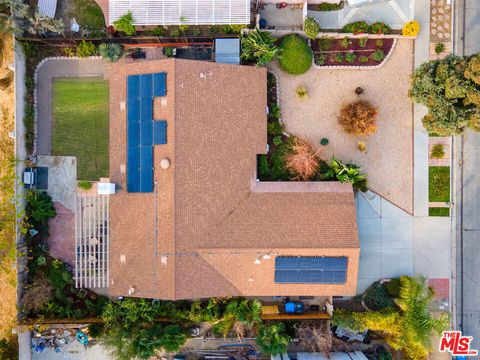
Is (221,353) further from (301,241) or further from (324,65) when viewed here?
(324,65)

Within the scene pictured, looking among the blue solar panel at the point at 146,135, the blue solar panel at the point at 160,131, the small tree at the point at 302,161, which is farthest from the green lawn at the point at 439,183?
the blue solar panel at the point at 146,135

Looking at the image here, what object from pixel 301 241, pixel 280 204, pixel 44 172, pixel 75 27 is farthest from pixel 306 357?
pixel 75 27

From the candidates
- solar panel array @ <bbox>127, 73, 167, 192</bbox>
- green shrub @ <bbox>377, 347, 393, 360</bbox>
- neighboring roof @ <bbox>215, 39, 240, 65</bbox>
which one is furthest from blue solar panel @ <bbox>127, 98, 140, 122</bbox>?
green shrub @ <bbox>377, 347, 393, 360</bbox>

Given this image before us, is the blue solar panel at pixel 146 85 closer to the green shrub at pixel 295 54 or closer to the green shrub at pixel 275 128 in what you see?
the green shrub at pixel 275 128

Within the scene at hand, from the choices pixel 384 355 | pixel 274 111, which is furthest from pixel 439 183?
pixel 274 111

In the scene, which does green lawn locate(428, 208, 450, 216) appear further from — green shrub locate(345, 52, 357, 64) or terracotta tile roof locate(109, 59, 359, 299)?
green shrub locate(345, 52, 357, 64)

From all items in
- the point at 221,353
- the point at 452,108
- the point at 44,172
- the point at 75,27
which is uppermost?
the point at 75,27

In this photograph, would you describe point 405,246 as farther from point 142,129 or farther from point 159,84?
point 159,84
